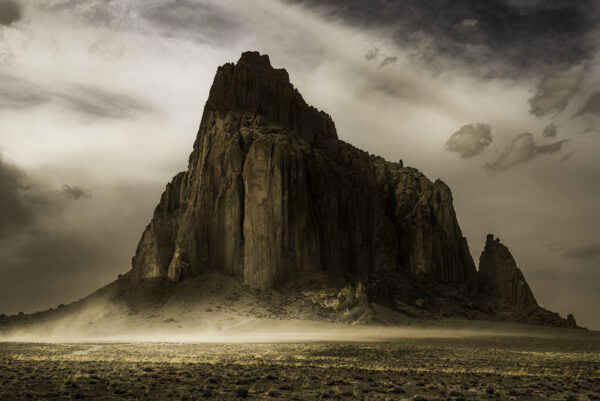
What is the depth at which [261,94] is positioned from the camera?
12031 centimetres

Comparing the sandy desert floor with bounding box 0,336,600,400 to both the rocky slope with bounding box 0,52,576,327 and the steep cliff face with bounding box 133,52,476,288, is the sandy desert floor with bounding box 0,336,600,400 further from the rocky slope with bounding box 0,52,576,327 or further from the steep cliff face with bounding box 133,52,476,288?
the steep cliff face with bounding box 133,52,476,288

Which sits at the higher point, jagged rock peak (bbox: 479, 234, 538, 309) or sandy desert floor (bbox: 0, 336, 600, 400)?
jagged rock peak (bbox: 479, 234, 538, 309)

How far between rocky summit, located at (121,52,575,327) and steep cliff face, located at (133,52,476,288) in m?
0.26

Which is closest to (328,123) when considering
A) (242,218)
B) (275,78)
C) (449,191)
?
(275,78)

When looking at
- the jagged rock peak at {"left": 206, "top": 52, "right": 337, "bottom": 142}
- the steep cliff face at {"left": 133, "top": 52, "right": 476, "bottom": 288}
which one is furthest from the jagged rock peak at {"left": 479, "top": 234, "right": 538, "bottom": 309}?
the jagged rock peak at {"left": 206, "top": 52, "right": 337, "bottom": 142}

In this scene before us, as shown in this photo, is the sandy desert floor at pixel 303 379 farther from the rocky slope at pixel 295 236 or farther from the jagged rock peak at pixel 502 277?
the jagged rock peak at pixel 502 277

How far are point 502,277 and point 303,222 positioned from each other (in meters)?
46.3

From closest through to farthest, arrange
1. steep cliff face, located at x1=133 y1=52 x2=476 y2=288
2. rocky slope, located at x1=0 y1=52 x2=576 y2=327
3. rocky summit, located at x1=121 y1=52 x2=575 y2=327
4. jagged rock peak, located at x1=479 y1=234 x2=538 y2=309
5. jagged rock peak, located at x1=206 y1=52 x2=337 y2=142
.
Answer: rocky slope, located at x1=0 y1=52 x2=576 y2=327 → rocky summit, located at x1=121 y1=52 x2=575 y2=327 → steep cliff face, located at x1=133 y1=52 x2=476 y2=288 → jagged rock peak, located at x1=479 y1=234 x2=538 y2=309 → jagged rock peak, located at x1=206 y1=52 x2=337 y2=142

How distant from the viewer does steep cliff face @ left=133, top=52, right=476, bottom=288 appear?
10238 cm

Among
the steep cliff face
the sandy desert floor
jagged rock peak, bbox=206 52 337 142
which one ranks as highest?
jagged rock peak, bbox=206 52 337 142

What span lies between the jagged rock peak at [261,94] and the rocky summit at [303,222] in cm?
25

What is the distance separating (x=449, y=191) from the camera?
427 feet

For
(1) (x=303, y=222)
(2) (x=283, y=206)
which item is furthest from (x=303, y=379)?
(1) (x=303, y=222)

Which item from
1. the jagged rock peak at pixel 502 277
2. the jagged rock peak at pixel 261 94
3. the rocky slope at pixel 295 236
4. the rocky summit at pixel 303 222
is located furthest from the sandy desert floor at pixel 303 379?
the jagged rock peak at pixel 261 94
